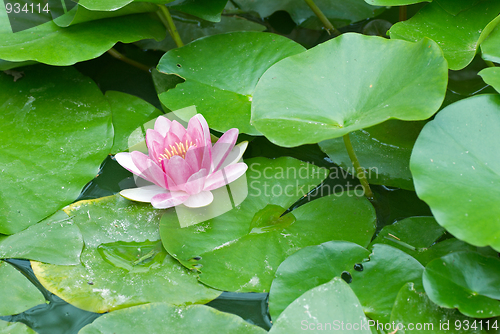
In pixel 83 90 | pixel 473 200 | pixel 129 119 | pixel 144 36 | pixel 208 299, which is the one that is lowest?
pixel 208 299

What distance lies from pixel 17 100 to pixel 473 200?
1788 mm

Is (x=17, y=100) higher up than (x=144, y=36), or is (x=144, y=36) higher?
(x=144, y=36)

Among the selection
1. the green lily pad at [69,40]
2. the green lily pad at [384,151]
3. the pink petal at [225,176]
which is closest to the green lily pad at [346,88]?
the pink petal at [225,176]

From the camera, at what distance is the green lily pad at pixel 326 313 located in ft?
3.09

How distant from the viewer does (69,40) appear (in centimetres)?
152

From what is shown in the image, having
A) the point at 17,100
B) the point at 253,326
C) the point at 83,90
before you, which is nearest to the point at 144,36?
the point at 83,90

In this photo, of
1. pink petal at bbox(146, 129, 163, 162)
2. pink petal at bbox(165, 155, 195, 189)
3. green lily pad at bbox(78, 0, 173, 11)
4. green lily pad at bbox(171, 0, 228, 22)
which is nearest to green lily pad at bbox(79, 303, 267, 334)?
pink petal at bbox(165, 155, 195, 189)

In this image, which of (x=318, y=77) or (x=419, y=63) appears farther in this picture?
(x=318, y=77)

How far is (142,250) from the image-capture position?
50.0 inches

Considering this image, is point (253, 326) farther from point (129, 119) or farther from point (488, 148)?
point (129, 119)

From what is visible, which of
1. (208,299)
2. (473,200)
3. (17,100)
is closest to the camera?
(473,200)

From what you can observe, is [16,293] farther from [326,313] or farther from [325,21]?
[325,21]

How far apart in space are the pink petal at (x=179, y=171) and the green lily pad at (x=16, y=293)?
1.88 ft

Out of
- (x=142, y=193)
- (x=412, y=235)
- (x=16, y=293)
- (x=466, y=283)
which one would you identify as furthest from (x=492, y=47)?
(x=16, y=293)
